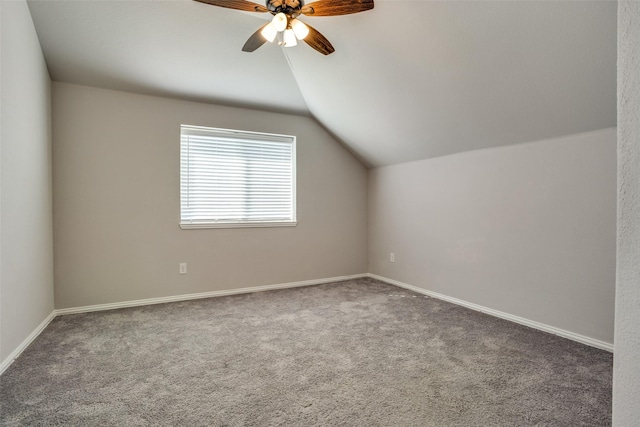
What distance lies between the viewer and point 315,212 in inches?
177

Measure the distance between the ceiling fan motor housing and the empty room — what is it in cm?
2

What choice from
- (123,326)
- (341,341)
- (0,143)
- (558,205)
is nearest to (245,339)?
(341,341)

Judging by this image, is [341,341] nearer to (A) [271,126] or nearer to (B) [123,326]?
(B) [123,326]

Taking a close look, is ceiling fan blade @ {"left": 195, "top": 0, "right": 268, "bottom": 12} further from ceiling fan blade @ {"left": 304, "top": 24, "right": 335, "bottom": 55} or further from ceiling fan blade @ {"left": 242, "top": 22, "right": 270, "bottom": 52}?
ceiling fan blade @ {"left": 304, "top": 24, "right": 335, "bottom": 55}

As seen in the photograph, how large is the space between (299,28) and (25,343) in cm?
298

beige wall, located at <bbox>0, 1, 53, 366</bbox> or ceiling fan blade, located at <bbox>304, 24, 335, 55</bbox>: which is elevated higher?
ceiling fan blade, located at <bbox>304, 24, 335, 55</bbox>

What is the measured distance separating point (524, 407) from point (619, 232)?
118 cm

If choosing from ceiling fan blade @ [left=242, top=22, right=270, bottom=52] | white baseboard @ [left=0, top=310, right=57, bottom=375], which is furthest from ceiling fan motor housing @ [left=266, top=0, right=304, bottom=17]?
white baseboard @ [left=0, top=310, right=57, bottom=375]

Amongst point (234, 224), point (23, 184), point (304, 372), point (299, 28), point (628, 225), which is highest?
point (299, 28)

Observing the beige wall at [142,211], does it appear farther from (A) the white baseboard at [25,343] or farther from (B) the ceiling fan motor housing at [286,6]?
(B) the ceiling fan motor housing at [286,6]

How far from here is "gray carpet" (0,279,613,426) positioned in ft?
5.33

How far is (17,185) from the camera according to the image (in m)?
2.35

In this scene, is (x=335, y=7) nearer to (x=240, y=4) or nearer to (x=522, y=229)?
(x=240, y=4)

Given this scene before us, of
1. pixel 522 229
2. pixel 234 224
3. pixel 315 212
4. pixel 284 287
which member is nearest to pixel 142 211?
pixel 234 224
